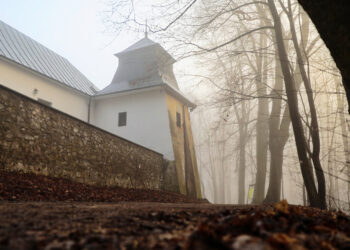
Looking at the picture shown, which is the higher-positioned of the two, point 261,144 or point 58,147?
point 261,144

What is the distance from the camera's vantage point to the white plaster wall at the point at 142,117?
15.7 m

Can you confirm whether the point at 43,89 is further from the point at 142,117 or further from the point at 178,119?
the point at 178,119

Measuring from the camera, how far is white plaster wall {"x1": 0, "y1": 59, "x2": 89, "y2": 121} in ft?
39.1

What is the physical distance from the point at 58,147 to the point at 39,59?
9.27 metres

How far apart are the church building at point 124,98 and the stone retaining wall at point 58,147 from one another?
4.33 metres

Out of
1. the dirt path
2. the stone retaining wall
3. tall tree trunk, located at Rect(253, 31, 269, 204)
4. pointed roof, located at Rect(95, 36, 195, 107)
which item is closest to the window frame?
pointed roof, located at Rect(95, 36, 195, 107)

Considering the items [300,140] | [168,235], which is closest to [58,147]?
[300,140]

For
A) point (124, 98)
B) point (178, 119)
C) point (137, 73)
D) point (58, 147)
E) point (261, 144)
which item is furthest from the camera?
point (137, 73)

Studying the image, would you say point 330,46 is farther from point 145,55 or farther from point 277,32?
point 145,55

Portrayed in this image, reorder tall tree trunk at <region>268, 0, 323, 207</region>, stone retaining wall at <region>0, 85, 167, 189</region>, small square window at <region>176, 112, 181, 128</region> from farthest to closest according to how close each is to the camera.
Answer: small square window at <region>176, 112, 181, 128</region> < stone retaining wall at <region>0, 85, 167, 189</region> < tall tree trunk at <region>268, 0, 323, 207</region>

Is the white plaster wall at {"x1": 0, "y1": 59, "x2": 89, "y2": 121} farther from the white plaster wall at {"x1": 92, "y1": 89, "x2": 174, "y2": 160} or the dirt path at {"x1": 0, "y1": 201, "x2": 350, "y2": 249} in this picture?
the dirt path at {"x1": 0, "y1": 201, "x2": 350, "y2": 249}

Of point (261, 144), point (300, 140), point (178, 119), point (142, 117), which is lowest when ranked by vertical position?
point (300, 140)

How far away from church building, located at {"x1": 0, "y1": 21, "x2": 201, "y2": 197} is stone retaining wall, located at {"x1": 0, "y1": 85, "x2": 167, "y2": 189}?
4331 mm

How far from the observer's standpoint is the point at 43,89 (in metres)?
13.7
